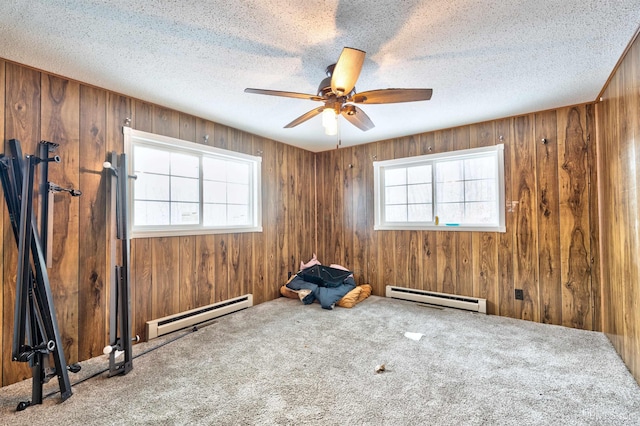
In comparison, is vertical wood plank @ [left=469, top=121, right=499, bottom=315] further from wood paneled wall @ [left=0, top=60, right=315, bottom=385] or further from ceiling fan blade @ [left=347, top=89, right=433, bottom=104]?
wood paneled wall @ [left=0, top=60, right=315, bottom=385]

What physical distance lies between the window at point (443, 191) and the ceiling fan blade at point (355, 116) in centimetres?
173

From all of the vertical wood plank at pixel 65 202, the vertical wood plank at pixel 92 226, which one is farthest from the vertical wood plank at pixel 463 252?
the vertical wood plank at pixel 65 202

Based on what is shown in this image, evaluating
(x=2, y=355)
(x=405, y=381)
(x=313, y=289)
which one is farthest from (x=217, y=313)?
(x=405, y=381)

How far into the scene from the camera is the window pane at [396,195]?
4.29 meters

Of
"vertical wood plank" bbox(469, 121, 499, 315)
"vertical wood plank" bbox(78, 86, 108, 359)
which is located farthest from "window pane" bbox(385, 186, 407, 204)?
"vertical wood plank" bbox(78, 86, 108, 359)

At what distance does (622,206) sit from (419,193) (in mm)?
2113

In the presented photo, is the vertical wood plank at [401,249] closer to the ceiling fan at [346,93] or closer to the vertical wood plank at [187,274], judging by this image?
the ceiling fan at [346,93]

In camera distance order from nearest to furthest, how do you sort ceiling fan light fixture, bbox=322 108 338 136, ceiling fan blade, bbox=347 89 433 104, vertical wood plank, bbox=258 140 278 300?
ceiling fan blade, bbox=347 89 433 104 < ceiling fan light fixture, bbox=322 108 338 136 < vertical wood plank, bbox=258 140 278 300

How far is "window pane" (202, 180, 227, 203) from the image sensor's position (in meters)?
3.53

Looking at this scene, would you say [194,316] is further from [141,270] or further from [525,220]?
[525,220]

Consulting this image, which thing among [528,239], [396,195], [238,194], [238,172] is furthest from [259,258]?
[528,239]

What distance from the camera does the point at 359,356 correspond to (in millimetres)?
2457

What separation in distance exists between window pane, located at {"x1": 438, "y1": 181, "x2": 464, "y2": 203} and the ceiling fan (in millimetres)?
2040

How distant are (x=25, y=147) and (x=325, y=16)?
92.0 inches
